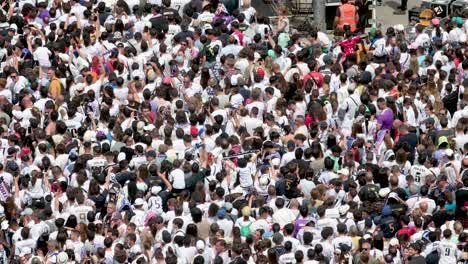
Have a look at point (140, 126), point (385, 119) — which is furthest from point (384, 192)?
point (140, 126)

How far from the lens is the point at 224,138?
1344 inches

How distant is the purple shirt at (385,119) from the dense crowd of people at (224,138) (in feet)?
0.09

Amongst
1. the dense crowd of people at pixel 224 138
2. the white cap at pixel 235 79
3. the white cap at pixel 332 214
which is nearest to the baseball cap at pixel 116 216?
the dense crowd of people at pixel 224 138

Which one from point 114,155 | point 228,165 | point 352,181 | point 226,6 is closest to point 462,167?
point 352,181

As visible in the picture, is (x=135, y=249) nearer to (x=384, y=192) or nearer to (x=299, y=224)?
(x=299, y=224)

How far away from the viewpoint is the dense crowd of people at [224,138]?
31141 millimetres

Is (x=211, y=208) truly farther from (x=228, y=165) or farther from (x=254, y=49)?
(x=254, y=49)

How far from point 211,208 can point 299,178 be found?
2.16 metres

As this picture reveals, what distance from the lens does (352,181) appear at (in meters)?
32.5

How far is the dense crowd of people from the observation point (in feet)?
102

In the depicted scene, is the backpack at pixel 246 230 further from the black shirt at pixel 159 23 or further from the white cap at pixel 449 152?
the black shirt at pixel 159 23

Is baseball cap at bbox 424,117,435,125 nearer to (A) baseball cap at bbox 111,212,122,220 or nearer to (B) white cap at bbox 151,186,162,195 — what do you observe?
(B) white cap at bbox 151,186,162,195

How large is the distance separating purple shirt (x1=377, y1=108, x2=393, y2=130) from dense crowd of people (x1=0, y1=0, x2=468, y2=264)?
29mm

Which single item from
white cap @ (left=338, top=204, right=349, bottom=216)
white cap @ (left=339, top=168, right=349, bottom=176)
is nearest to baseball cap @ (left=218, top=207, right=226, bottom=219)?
white cap @ (left=338, top=204, right=349, bottom=216)
